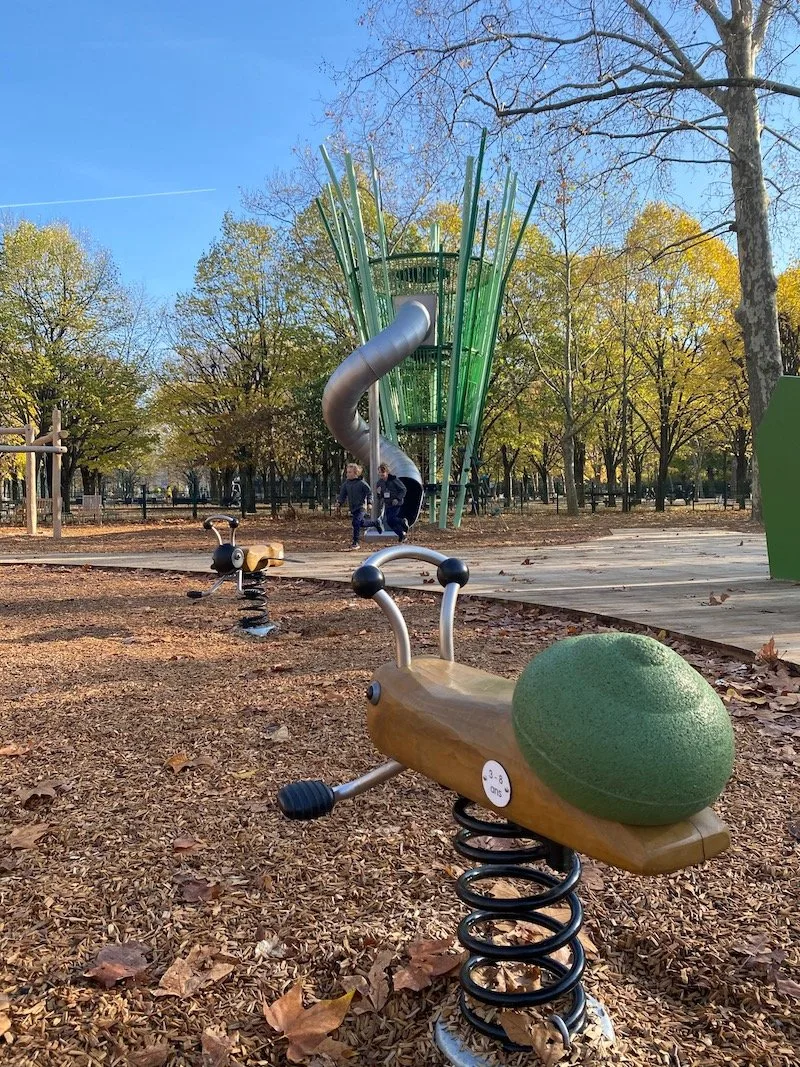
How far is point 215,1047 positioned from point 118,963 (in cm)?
44

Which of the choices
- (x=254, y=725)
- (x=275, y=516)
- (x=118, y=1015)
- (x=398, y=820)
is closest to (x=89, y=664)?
(x=254, y=725)

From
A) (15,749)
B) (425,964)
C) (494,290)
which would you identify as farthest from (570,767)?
(494,290)

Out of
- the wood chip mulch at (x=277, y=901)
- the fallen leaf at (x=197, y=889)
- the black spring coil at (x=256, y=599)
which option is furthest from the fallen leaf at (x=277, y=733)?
the black spring coil at (x=256, y=599)

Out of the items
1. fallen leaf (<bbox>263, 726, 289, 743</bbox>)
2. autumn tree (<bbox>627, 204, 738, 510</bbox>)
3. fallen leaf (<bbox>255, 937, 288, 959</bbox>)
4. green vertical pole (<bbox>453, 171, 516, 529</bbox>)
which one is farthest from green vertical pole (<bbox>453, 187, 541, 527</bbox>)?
fallen leaf (<bbox>255, 937, 288, 959</bbox>)

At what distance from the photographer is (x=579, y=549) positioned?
14008 mm

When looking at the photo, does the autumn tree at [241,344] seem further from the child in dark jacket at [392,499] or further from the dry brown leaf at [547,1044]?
the dry brown leaf at [547,1044]

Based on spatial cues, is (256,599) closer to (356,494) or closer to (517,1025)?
(517,1025)

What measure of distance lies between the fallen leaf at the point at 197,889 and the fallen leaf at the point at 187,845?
0.60 ft

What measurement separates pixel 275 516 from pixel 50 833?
85.0 ft

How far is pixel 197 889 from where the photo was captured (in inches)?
92.7

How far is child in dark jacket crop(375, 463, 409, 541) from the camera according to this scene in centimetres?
1510

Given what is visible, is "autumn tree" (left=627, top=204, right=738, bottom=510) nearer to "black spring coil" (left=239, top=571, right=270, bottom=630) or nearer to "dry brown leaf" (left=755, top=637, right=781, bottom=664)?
"black spring coil" (left=239, top=571, right=270, bottom=630)

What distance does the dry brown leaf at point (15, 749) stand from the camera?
3.60 metres

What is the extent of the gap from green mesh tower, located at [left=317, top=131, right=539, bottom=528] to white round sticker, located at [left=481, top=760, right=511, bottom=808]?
53.4 ft
